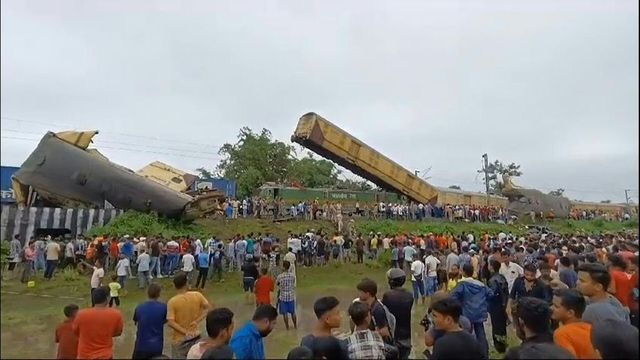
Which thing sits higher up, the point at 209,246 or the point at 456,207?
the point at 456,207

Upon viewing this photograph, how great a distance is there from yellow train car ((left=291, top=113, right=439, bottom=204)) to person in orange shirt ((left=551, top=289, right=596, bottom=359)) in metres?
17.4

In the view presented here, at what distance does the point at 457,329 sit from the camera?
10.8 ft

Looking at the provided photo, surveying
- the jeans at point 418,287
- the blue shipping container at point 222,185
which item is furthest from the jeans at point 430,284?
the blue shipping container at point 222,185

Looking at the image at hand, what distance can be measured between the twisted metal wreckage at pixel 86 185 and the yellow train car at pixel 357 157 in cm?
496

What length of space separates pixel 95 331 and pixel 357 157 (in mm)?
18867

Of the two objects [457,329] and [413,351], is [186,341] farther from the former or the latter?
[413,351]

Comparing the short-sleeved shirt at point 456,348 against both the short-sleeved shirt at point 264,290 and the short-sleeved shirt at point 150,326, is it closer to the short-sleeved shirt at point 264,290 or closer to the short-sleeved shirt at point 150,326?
the short-sleeved shirt at point 150,326

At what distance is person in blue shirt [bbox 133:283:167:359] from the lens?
4.53 meters

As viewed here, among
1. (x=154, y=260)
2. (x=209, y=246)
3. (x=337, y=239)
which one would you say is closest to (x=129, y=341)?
(x=154, y=260)

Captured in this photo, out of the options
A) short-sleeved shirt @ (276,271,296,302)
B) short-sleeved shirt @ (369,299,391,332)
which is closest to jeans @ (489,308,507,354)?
short-sleeved shirt @ (369,299,391,332)

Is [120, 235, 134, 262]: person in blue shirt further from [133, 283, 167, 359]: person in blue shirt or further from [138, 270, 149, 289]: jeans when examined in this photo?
[133, 283, 167, 359]: person in blue shirt

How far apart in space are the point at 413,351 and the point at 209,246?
26.8 ft

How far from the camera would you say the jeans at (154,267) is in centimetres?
1222

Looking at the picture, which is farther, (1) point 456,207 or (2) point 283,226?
(1) point 456,207
